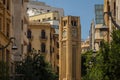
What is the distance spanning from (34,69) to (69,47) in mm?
83861

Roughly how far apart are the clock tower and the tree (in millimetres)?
72543

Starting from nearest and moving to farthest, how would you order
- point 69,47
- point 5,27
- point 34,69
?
point 5,27 < point 34,69 < point 69,47

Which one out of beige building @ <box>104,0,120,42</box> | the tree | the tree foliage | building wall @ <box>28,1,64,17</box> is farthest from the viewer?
building wall @ <box>28,1,64,17</box>

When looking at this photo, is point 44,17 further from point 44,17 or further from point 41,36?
point 41,36

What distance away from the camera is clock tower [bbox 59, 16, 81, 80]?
13550 cm

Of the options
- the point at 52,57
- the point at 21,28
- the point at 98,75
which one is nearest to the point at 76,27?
the point at 52,57

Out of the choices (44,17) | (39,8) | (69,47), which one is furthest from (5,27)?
(39,8)

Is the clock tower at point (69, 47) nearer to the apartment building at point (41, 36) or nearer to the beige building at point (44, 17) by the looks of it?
the beige building at point (44, 17)

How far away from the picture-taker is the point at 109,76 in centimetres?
3659

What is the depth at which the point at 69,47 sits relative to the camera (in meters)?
141

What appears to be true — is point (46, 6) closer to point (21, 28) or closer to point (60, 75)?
point (60, 75)

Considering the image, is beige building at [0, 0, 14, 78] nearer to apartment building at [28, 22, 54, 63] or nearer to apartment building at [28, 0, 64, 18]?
apartment building at [28, 22, 54, 63]

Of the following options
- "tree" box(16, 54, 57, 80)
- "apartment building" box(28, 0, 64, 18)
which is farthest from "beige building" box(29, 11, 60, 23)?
"tree" box(16, 54, 57, 80)

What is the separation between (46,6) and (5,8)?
108192mm
